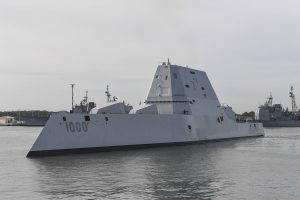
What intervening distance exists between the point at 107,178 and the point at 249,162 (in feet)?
28.5

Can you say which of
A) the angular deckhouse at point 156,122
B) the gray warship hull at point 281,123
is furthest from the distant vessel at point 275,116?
the angular deckhouse at point 156,122

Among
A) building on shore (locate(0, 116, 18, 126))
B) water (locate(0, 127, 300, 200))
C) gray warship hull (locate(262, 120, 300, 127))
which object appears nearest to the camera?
water (locate(0, 127, 300, 200))

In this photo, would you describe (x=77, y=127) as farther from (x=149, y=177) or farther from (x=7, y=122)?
(x=7, y=122)

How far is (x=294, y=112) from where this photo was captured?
129625mm

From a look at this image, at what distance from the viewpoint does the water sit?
13672 millimetres

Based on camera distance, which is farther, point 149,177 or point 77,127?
point 77,127

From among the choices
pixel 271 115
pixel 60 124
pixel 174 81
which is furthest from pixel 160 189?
pixel 271 115

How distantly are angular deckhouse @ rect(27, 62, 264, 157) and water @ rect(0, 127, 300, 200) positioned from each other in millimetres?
1517

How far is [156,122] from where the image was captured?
3059 cm

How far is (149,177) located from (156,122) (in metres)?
13.8

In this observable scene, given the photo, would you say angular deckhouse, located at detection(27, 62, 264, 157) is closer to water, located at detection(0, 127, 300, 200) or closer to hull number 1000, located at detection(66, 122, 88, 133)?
hull number 1000, located at detection(66, 122, 88, 133)

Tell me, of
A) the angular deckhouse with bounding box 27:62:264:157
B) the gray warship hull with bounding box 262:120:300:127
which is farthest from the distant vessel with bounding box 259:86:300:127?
the angular deckhouse with bounding box 27:62:264:157

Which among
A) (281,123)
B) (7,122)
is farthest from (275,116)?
(7,122)

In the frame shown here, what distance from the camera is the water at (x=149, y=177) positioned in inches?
538
